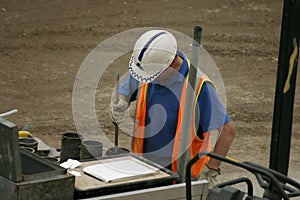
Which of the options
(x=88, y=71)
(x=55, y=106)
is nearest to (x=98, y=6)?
(x=88, y=71)

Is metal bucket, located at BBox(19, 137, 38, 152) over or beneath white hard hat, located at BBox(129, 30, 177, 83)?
beneath

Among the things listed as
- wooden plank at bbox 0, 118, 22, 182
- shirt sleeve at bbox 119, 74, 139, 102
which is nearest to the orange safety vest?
shirt sleeve at bbox 119, 74, 139, 102

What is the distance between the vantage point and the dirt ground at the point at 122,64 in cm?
853

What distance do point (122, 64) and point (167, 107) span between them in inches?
246

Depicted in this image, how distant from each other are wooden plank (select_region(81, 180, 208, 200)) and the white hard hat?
2.92 ft

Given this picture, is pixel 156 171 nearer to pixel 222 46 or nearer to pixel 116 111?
pixel 116 111

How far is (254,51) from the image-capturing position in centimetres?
1196

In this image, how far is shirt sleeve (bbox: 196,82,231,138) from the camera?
14.2ft

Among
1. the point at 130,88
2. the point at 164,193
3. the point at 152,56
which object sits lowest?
the point at 164,193

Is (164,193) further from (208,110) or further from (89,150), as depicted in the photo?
(208,110)

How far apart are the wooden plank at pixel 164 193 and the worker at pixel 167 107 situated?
1.64 feet

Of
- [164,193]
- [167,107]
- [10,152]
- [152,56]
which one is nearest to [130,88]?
[167,107]

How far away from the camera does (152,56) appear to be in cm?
421

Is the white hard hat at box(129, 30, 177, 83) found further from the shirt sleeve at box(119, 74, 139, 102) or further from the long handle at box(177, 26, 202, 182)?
the long handle at box(177, 26, 202, 182)
